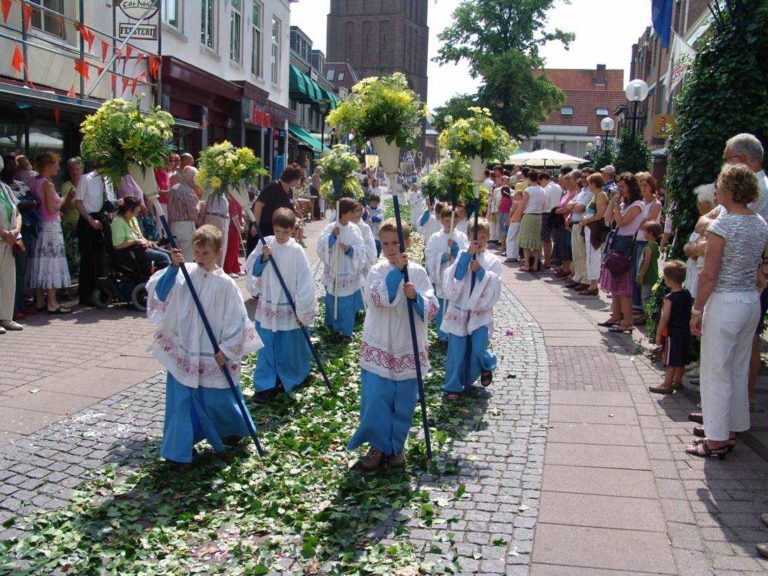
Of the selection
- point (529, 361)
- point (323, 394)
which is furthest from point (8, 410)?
point (529, 361)

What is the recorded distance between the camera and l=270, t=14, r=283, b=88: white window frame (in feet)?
90.5

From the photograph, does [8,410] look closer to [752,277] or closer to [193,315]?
[193,315]

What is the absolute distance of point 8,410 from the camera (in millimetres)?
6250

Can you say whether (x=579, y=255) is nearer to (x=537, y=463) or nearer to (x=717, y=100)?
(x=717, y=100)

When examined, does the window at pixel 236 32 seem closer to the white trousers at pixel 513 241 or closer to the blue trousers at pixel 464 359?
the white trousers at pixel 513 241

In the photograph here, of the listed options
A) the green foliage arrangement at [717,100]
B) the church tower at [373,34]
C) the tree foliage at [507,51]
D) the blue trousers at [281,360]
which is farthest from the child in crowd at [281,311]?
the church tower at [373,34]

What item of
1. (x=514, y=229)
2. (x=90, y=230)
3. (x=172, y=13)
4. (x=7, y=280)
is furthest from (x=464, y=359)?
(x=172, y=13)

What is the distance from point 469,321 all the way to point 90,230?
6.03m

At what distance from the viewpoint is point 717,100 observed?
299 inches

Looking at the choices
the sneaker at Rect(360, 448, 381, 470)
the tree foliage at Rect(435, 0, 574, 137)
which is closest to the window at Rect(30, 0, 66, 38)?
the sneaker at Rect(360, 448, 381, 470)

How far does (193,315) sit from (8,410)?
202cm

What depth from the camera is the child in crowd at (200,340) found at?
5363 mm

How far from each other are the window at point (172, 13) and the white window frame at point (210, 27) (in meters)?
1.38

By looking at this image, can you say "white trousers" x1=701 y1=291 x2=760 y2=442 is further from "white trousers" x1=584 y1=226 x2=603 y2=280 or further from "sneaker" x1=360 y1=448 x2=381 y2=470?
"white trousers" x1=584 y1=226 x2=603 y2=280
